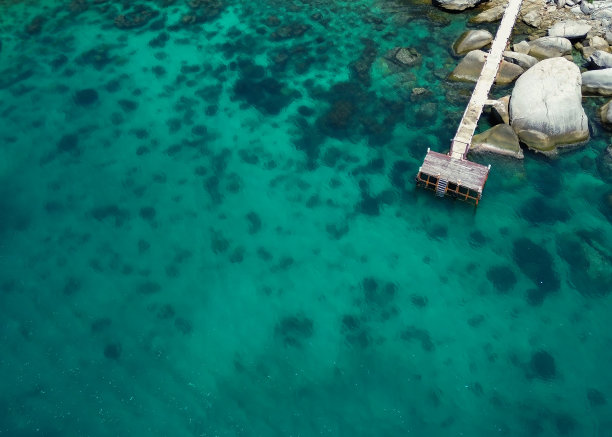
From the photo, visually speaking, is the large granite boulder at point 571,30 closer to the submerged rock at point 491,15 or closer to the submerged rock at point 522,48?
the submerged rock at point 522,48

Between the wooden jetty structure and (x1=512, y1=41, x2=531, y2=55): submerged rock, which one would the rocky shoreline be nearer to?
(x1=512, y1=41, x2=531, y2=55): submerged rock

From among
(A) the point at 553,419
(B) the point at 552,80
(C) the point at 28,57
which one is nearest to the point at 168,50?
(C) the point at 28,57

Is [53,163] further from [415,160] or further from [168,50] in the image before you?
[415,160]

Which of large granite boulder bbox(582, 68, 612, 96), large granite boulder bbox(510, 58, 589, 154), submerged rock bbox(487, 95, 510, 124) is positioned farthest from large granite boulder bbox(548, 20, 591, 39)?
submerged rock bbox(487, 95, 510, 124)

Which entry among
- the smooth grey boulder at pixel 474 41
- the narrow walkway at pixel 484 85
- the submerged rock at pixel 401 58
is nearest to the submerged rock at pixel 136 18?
the submerged rock at pixel 401 58

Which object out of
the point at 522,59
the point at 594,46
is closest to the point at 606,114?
the point at 522,59

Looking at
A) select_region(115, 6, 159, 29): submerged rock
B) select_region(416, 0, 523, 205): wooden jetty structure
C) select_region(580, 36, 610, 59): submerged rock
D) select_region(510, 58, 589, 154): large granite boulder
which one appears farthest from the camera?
select_region(115, 6, 159, 29): submerged rock
